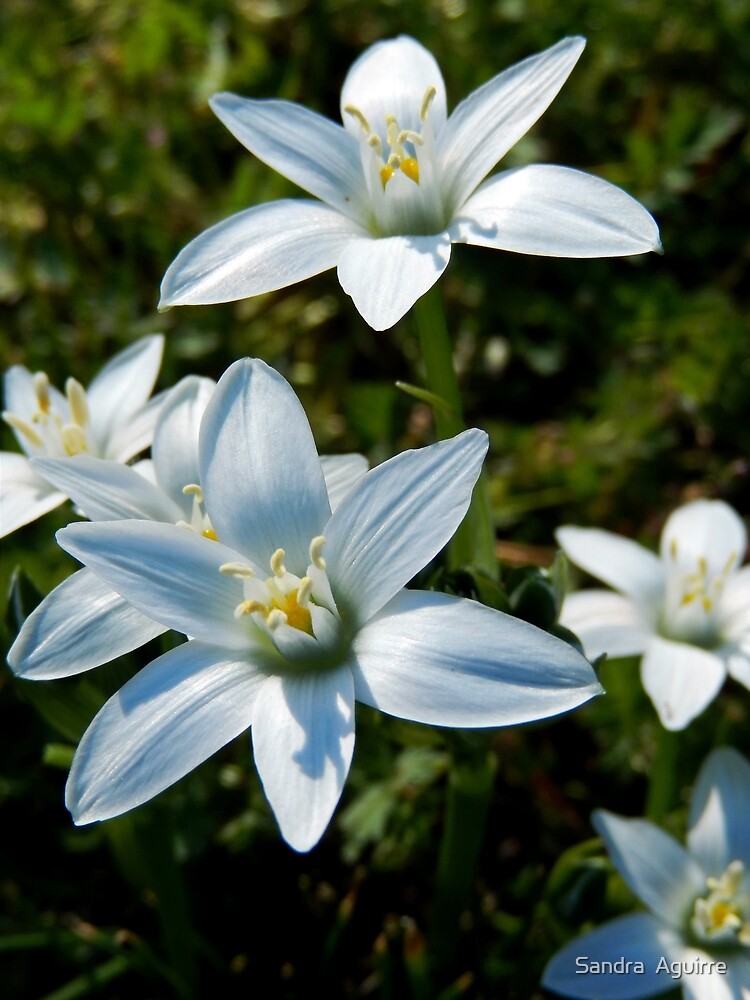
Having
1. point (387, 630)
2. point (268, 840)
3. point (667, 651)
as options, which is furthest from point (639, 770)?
point (387, 630)

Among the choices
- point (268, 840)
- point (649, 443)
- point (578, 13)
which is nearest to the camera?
point (268, 840)

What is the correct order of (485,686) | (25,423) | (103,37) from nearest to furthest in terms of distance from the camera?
(485,686)
(25,423)
(103,37)

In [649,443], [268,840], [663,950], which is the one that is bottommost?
[268,840]

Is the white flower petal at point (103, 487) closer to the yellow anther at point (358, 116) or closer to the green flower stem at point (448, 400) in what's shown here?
the green flower stem at point (448, 400)

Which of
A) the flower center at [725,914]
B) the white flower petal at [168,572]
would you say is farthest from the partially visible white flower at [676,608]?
the white flower petal at [168,572]

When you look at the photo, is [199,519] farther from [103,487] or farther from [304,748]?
[304,748]

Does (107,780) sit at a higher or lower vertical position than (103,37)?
lower

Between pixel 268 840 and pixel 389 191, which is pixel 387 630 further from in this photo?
pixel 268 840
